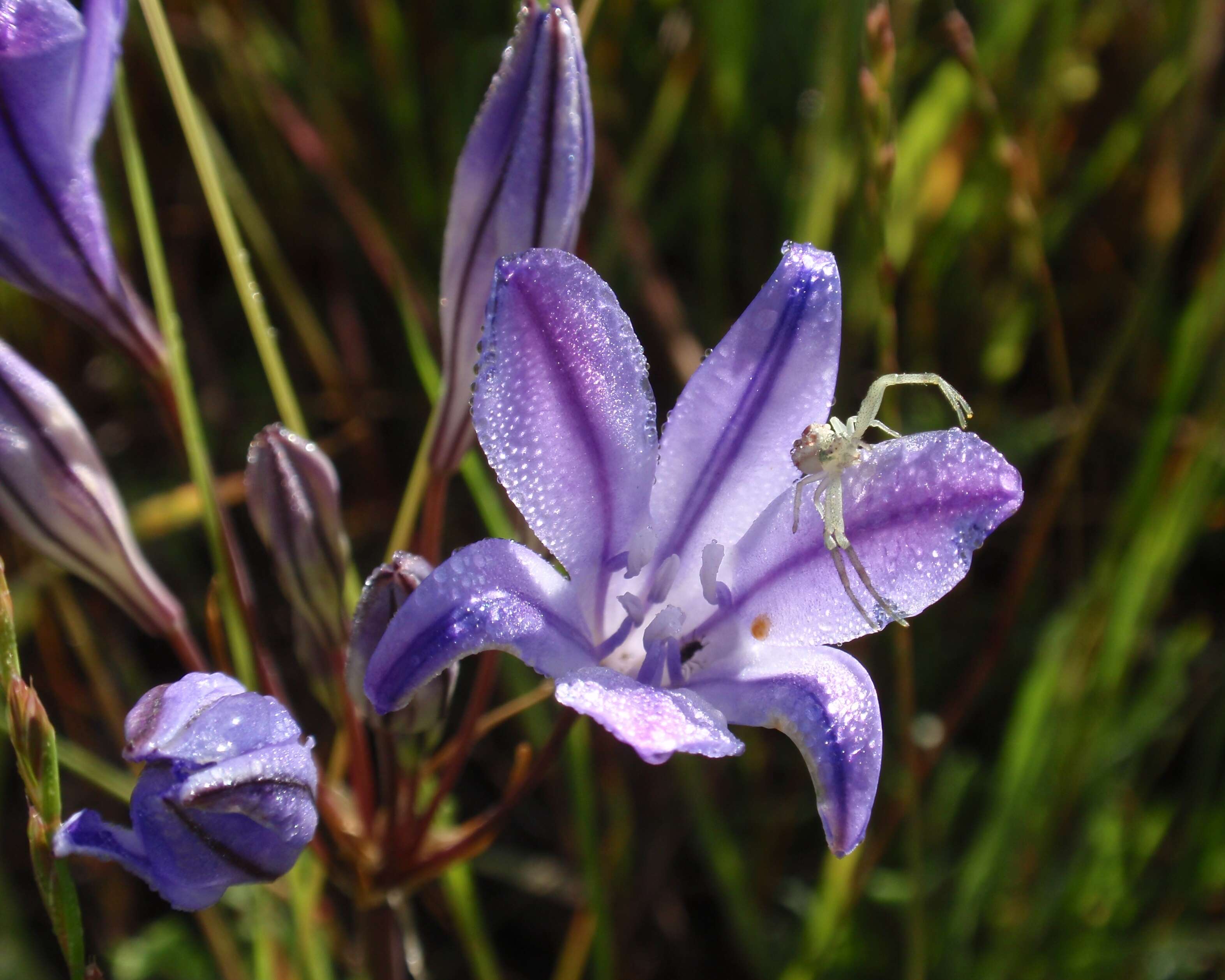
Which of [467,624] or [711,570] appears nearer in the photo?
[467,624]

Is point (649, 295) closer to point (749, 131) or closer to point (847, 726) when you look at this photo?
point (749, 131)

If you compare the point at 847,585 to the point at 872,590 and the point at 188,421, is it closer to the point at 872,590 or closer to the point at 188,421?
the point at 872,590

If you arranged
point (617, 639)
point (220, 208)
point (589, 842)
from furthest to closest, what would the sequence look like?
point (589, 842), point (220, 208), point (617, 639)

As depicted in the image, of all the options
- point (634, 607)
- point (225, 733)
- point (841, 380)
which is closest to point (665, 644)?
point (634, 607)

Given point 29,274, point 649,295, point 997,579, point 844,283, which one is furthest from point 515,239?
point 997,579

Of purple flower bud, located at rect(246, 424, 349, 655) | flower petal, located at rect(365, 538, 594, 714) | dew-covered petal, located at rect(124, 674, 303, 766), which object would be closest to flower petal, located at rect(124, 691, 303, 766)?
dew-covered petal, located at rect(124, 674, 303, 766)

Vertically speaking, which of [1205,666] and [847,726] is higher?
[847,726]
